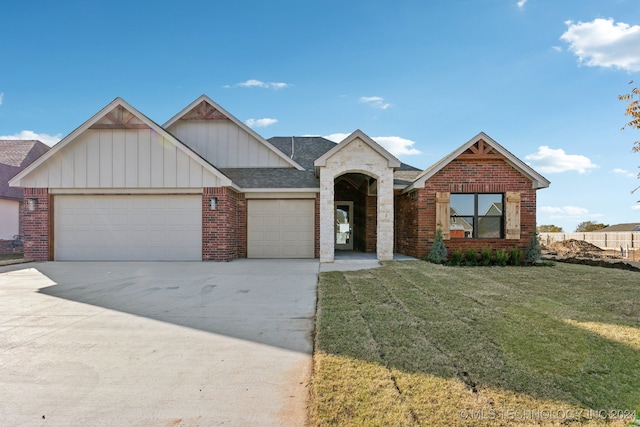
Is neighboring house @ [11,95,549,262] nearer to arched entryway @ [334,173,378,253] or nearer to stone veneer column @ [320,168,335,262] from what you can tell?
stone veneer column @ [320,168,335,262]

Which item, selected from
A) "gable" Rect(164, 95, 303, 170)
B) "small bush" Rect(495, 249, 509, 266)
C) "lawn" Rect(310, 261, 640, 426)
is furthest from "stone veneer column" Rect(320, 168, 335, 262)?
"small bush" Rect(495, 249, 509, 266)

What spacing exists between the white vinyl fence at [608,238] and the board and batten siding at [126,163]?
2041 centimetres

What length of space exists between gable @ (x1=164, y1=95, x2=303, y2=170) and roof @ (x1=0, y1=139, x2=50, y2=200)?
11.1m

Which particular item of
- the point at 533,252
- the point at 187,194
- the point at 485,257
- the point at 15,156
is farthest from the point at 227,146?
the point at 15,156

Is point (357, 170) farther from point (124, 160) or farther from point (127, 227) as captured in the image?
point (127, 227)

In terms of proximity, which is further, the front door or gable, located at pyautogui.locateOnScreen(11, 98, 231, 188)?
the front door

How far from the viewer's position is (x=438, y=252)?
10922 mm

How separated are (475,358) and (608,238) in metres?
26.8

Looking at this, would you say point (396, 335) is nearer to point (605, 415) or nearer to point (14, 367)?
point (605, 415)

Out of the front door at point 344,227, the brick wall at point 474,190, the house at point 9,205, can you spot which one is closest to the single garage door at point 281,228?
the front door at point 344,227

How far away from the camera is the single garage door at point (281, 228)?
12.6 meters

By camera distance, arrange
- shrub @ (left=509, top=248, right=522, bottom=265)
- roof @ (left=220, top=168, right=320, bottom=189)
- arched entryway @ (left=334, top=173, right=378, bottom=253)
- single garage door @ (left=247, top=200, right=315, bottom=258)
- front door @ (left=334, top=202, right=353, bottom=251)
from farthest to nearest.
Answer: front door @ (left=334, top=202, right=353, bottom=251) → arched entryway @ (left=334, top=173, right=378, bottom=253) → single garage door @ (left=247, top=200, right=315, bottom=258) → roof @ (left=220, top=168, right=320, bottom=189) → shrub @ (left=509, top=248, right=522, bottom=265)

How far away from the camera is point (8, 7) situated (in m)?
9.92

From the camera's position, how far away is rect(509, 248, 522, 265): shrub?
10992mm
